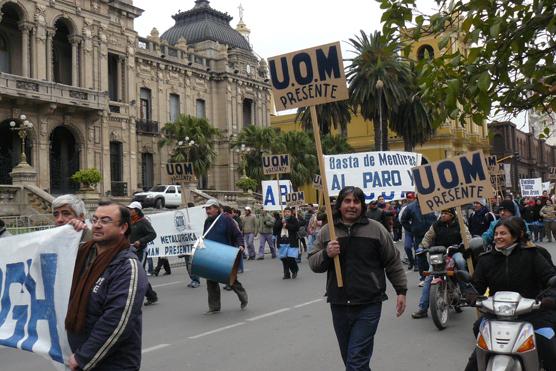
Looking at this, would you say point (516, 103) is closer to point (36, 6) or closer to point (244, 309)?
point (244, 309)

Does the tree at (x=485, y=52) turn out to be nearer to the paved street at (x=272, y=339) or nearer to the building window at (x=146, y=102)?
the paved street at (x=272, y=339)

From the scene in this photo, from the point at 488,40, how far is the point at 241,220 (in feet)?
55.0

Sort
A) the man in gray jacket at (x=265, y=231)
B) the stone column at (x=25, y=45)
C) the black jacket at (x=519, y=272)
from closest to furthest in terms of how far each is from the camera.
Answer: the black jacket at (x=519, y=272)
the man in gray jacket at (x=265, y=231)
the stone column at (x=25, y=45)

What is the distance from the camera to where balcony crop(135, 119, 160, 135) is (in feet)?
156

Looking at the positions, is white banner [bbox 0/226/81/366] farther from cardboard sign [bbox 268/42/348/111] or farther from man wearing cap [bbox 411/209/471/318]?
man wearing cap [bbox 411/209/471/318]

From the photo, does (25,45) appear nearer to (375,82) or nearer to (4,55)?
(4,55)

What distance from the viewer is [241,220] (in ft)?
73.1

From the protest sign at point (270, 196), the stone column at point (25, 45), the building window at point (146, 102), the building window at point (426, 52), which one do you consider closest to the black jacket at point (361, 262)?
the building window at point (426, 52)

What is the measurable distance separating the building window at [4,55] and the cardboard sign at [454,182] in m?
33.1

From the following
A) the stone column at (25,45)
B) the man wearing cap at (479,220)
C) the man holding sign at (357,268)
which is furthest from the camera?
the stone column at (25,45)

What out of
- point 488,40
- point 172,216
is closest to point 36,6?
point 172,216

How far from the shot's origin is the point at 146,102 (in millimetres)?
49031

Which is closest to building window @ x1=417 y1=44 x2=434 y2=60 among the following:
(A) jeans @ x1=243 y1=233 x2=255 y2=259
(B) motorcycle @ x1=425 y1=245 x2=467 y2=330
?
(B) motorcycle @ x1=425 y1=245 x2=467 y2=330

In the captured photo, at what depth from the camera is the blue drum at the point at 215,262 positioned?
32.2ft
